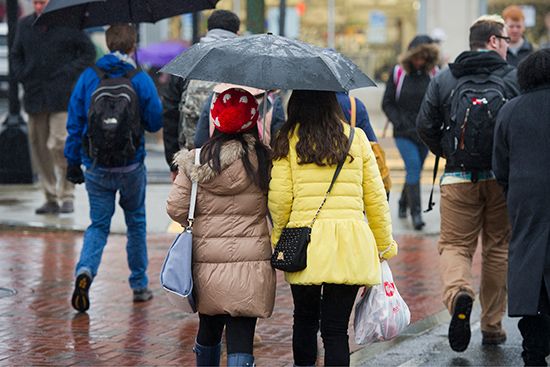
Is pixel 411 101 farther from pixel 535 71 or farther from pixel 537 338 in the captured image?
pixel 537 338

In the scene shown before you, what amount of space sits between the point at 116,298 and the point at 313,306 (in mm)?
3364

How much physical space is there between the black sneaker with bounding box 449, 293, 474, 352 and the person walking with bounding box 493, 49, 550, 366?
2.17ft

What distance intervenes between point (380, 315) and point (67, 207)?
25.0ft

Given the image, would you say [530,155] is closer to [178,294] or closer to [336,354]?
[336,354]

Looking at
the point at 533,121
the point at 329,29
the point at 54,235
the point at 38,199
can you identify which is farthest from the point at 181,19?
the point at 533,121

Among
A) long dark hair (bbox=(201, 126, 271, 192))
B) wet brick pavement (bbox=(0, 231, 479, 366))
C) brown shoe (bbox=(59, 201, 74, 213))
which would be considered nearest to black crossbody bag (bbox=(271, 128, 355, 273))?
long dark hair (bbox=(201, 126, 271, 192))

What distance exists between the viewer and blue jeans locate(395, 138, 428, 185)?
481 inches

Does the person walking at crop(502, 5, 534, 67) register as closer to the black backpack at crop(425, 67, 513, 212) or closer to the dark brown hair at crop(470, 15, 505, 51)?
the dark brown hair at crop(470, 15, 505, 51)

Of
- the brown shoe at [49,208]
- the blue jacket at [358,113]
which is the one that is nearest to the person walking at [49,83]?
the brown shoe at [49,208]

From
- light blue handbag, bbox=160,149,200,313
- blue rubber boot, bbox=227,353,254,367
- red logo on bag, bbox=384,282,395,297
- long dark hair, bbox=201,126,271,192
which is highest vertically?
long dark hair, bbox=201,126,271,192

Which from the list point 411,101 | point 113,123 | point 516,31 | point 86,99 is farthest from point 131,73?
point 411,101

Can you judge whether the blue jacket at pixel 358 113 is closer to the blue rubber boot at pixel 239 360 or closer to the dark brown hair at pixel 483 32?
the dark brown hair at pixel 483 32

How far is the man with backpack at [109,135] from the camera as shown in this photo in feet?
26.5

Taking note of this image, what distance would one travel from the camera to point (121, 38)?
8.32m
